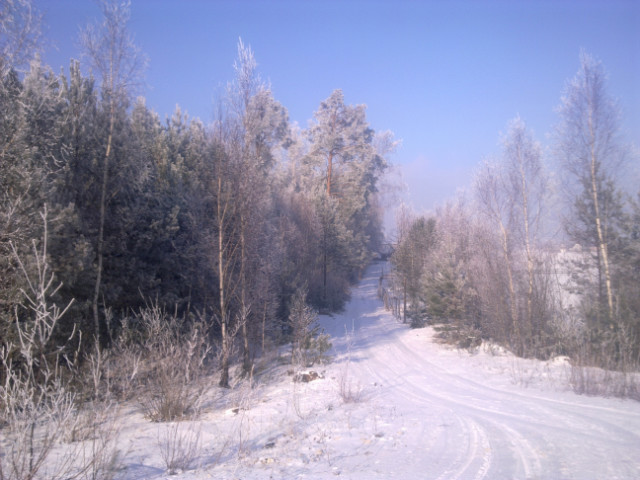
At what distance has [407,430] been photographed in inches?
247

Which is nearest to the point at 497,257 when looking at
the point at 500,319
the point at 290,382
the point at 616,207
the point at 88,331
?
the point at 500,319

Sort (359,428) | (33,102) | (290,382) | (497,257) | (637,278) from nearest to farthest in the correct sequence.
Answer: (359,428) → (33,102) → (290,382) → (637,278) → (497,257)

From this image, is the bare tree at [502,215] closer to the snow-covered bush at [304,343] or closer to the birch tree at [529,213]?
the birch tree at [529,213]

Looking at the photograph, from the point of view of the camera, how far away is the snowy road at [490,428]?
184 inches

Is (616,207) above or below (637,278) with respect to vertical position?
above

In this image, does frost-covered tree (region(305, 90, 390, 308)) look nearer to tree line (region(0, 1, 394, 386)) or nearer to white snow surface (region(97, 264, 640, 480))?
tree line (region(0, 1, 394, 386))

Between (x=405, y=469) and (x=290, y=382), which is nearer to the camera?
(x=405, y=469)

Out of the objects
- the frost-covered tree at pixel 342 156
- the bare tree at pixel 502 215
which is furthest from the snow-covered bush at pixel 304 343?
the frost-covered tree at pixel 342 156

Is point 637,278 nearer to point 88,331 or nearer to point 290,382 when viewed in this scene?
point 290,382

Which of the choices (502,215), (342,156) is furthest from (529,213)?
(342,156)

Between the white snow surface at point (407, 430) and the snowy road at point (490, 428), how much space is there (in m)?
0.02

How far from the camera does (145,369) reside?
26.3 ft

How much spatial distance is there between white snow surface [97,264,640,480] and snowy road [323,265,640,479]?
17 millimetres

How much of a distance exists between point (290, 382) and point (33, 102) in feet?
28.9
